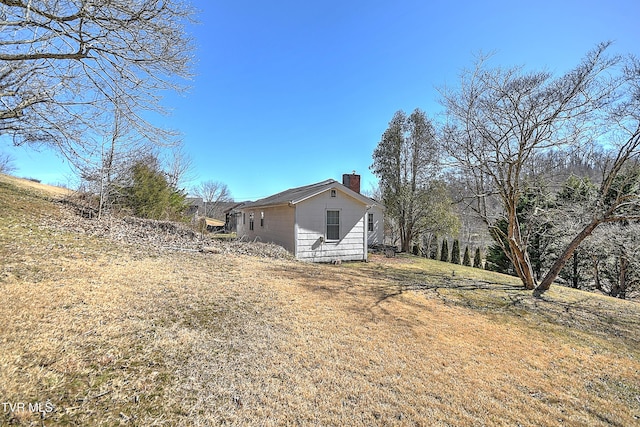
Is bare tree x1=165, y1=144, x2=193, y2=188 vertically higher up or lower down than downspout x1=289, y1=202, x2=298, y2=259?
higher up

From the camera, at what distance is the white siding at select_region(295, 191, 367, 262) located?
10977 mm

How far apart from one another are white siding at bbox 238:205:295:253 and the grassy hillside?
473 cm

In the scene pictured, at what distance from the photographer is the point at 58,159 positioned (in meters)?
7.36

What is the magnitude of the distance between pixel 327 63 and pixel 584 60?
8142mm

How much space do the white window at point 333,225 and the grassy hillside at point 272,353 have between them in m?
5.12

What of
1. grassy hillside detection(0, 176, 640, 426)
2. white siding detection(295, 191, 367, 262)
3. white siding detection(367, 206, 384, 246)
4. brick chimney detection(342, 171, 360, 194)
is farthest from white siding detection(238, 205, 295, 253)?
white siding detection(367, 206, 384, 246)

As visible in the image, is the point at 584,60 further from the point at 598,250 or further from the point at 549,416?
the point at 598,250

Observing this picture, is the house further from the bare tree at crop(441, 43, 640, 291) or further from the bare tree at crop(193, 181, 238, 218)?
the bare tree at crop(193, 181, 238, 218)

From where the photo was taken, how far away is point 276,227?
1253 cm

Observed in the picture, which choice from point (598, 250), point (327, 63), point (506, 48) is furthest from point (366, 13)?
point (598, 250)

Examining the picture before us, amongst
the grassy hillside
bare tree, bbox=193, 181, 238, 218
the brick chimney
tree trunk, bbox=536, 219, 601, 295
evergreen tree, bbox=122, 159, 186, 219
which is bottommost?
the grassy hillside

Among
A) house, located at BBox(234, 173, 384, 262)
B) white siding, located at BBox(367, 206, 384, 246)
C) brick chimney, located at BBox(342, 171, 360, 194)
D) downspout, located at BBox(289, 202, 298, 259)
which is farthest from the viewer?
white siding, located at BBox(367, 206, 384, 246)

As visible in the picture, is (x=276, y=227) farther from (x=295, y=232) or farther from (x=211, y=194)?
(x=211, y=194)

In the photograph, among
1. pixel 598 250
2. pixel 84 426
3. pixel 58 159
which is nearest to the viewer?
pixel 84 426
